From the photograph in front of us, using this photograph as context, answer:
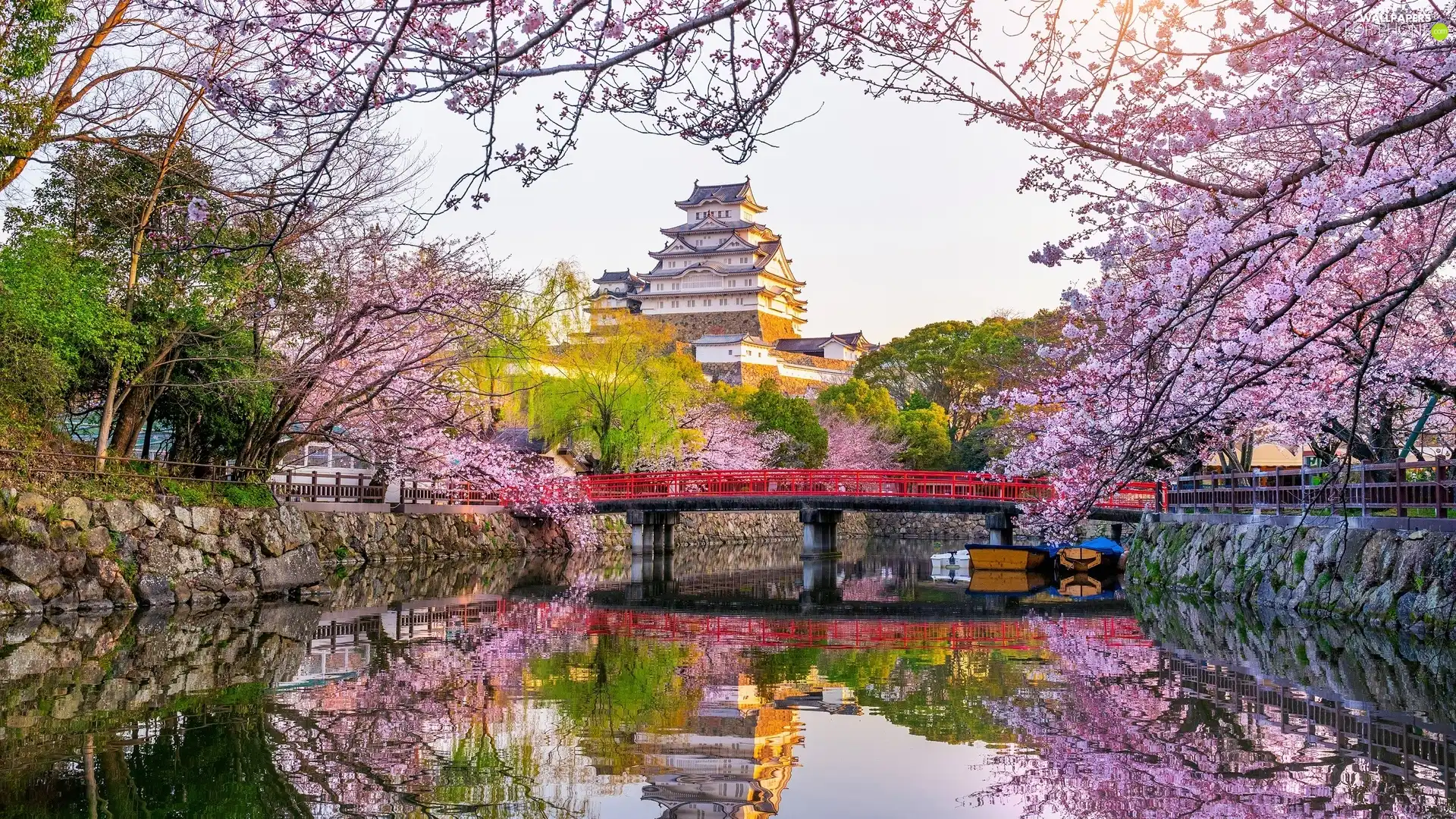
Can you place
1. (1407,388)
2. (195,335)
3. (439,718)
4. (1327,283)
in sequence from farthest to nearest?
(195,335) < (1407,388) < (1327,283) < (439,718)

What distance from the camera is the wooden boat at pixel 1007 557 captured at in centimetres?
2609

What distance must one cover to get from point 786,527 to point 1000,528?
1959 cm

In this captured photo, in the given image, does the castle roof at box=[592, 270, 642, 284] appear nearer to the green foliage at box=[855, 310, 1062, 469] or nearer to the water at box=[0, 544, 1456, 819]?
the green foliage at box=[855, 310, 1062, 469]

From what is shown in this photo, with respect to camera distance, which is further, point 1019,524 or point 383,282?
point 1019,524

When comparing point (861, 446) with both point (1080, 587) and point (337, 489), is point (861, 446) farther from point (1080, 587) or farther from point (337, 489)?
point (337, 489)

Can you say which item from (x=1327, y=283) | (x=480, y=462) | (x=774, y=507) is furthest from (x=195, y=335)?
(x=774, y=507)

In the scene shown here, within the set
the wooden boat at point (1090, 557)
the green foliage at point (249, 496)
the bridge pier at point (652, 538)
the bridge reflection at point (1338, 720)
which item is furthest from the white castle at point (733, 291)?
the bridge reflection at point (1338, 720)

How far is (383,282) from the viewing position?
16.5m

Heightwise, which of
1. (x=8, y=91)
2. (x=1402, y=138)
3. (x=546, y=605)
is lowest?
(x=546, y=605)

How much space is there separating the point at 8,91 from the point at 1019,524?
22.6 meters

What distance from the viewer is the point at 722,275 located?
63.6 m

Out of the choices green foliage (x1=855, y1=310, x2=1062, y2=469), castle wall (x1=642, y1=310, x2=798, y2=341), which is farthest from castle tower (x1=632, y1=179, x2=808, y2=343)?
green foliage (x1=855, y1=310, x2=1062, y2=469)

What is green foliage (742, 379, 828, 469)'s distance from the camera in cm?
4153

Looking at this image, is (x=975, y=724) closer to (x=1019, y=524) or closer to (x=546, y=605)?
(x=546, y=605)
